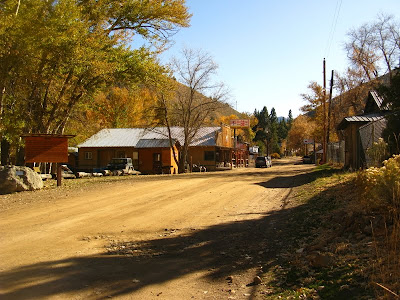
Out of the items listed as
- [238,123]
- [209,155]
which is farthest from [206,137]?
[238,123]

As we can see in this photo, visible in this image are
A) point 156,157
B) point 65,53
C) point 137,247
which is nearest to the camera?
point 137,247

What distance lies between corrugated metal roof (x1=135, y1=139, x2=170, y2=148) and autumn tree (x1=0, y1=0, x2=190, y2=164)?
1625 centimetres

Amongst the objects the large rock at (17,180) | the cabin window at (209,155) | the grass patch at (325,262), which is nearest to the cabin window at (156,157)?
the cabin window at (209,155)

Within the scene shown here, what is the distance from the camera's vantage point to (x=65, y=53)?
21484mm

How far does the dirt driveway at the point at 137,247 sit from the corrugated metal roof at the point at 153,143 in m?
30.7

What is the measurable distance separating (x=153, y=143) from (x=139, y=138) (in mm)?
3831

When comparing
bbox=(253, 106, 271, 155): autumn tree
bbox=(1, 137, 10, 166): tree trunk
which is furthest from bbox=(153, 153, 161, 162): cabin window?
bbox=(253, 106, 271, 155): autumn tree

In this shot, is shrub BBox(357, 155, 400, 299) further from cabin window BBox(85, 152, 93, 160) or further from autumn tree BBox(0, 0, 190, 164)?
cabin window BBox(85, 152, 93, 160)

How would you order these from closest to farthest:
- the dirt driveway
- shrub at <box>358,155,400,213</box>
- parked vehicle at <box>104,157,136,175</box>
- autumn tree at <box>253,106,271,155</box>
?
the dirt driveway
shrub at <box>358,155,400,213</box>
parked vehicle at <box>104,157,136,175</box>
autumn tree at <box>253,106,271,155</box>

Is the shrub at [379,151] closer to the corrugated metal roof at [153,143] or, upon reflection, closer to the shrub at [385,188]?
the shrub at [385,188]

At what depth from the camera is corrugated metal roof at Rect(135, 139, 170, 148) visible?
44759 millimetres

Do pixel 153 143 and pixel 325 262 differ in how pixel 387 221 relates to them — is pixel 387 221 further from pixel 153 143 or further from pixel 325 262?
pixel 153 143

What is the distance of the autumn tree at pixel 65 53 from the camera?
20.1m

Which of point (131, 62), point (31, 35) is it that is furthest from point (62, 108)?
point (31, 35)
